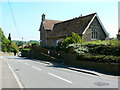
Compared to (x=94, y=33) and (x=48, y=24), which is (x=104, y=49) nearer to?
(x=94, y=33)

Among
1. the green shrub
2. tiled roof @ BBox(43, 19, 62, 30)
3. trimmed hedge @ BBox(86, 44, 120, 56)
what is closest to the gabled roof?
tiled roof @ BBox(43, 19, 62, 30)

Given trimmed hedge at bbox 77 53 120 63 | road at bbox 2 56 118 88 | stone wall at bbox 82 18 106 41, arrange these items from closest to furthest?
road at bbox 2 56 118 88, trimmed hedge at bbox 77 53 120 63, stone wall at bbox 82 18 106 41

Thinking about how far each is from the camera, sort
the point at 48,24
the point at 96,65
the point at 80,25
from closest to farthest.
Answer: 1. the point at 96,65
2. the point at 80,25
3. the point at 48,24

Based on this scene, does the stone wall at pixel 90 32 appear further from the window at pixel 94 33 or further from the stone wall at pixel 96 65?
the stone wall at pixel 96 65

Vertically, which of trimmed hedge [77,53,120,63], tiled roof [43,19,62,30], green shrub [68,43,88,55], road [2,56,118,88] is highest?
tiled roof [43,19,62,30]

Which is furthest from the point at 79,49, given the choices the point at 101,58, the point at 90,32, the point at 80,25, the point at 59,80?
the point at 80,25

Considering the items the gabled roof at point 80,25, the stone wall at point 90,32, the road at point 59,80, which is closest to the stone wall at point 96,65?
the road at point 59,80

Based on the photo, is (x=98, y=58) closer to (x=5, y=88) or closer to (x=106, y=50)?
(x=106, y=50)

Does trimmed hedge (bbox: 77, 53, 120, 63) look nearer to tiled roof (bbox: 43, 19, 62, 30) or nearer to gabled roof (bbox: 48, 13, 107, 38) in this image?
gabled roof (bbox: 48, 13, 107, 38)

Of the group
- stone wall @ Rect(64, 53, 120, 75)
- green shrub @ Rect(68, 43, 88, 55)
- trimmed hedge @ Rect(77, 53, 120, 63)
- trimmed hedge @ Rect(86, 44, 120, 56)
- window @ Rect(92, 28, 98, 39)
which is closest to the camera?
stone wall @ Rect(64, 53, 120, 75)

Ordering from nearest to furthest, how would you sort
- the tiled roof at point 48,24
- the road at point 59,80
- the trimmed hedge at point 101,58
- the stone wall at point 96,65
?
the road at point 59,80 < the stone wall at point 96,65 < the trimmed hedge at point 101,58 < the tiled roof at point 48,24

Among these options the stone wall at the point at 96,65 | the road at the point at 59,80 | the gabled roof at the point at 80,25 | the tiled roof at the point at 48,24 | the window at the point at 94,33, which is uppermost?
the tiled roof at the point at 48,24

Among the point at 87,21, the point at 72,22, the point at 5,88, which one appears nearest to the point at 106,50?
the point at 5,88

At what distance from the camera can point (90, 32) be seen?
97.5 ft
